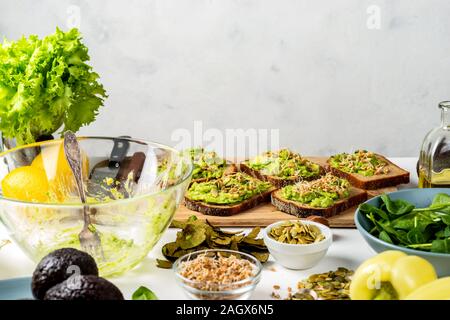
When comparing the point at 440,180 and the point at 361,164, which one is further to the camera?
the point at 361,164

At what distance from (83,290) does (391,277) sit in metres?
0.63

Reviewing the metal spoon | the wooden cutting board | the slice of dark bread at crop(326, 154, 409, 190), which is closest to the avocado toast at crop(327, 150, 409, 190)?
the slice of dark bread at crop(326, 154, 409, 190)

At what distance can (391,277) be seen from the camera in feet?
4.74

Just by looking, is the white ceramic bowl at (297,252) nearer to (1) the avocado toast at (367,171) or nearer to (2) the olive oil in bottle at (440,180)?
(2) the olive oil in bottle at (440,180)

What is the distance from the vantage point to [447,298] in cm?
132

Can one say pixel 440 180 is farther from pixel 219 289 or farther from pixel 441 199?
pixel 219 289

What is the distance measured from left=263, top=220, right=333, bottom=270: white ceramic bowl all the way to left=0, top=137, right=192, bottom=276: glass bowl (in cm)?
27

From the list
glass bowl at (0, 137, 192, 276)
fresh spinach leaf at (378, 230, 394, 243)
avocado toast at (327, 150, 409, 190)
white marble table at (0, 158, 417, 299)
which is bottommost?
white marble table at (0, 158, 417, 299)

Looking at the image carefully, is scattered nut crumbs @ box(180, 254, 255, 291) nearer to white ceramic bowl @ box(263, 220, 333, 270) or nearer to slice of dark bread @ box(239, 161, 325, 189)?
white ceramic bowl @ box(263, 220, 333, 270)

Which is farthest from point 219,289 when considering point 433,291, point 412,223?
point 412,223

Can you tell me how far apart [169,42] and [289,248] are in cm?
306

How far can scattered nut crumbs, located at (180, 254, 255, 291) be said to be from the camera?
5.10ft

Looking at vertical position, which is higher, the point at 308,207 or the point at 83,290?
the point at 83,290

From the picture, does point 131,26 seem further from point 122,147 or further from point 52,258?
point 52,258
